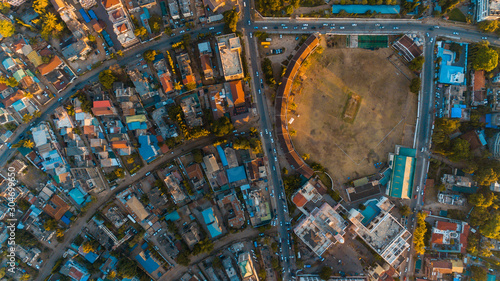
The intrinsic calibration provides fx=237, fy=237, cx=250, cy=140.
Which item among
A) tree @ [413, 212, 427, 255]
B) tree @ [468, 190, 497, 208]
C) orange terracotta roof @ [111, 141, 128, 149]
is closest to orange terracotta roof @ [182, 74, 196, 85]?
orange terracotta roof @ [111, 141, 128, 149]

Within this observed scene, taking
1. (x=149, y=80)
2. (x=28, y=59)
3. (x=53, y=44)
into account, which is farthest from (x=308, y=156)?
(x=28, y=59)

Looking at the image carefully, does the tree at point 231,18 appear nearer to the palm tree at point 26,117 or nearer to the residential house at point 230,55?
the residential house at point 230,55

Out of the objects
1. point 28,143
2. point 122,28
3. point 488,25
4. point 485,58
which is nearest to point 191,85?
point 122,28

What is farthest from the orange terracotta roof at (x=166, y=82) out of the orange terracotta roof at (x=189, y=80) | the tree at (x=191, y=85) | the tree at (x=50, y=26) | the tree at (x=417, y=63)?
the tree at (x=417, y=63)

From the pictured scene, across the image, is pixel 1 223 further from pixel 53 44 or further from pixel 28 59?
pixel 53 44

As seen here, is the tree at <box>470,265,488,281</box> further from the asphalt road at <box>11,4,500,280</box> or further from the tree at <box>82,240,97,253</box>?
the tree at <box>82,240,97,253</box>

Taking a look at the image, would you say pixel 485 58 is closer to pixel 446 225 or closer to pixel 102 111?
pixel 446 225
